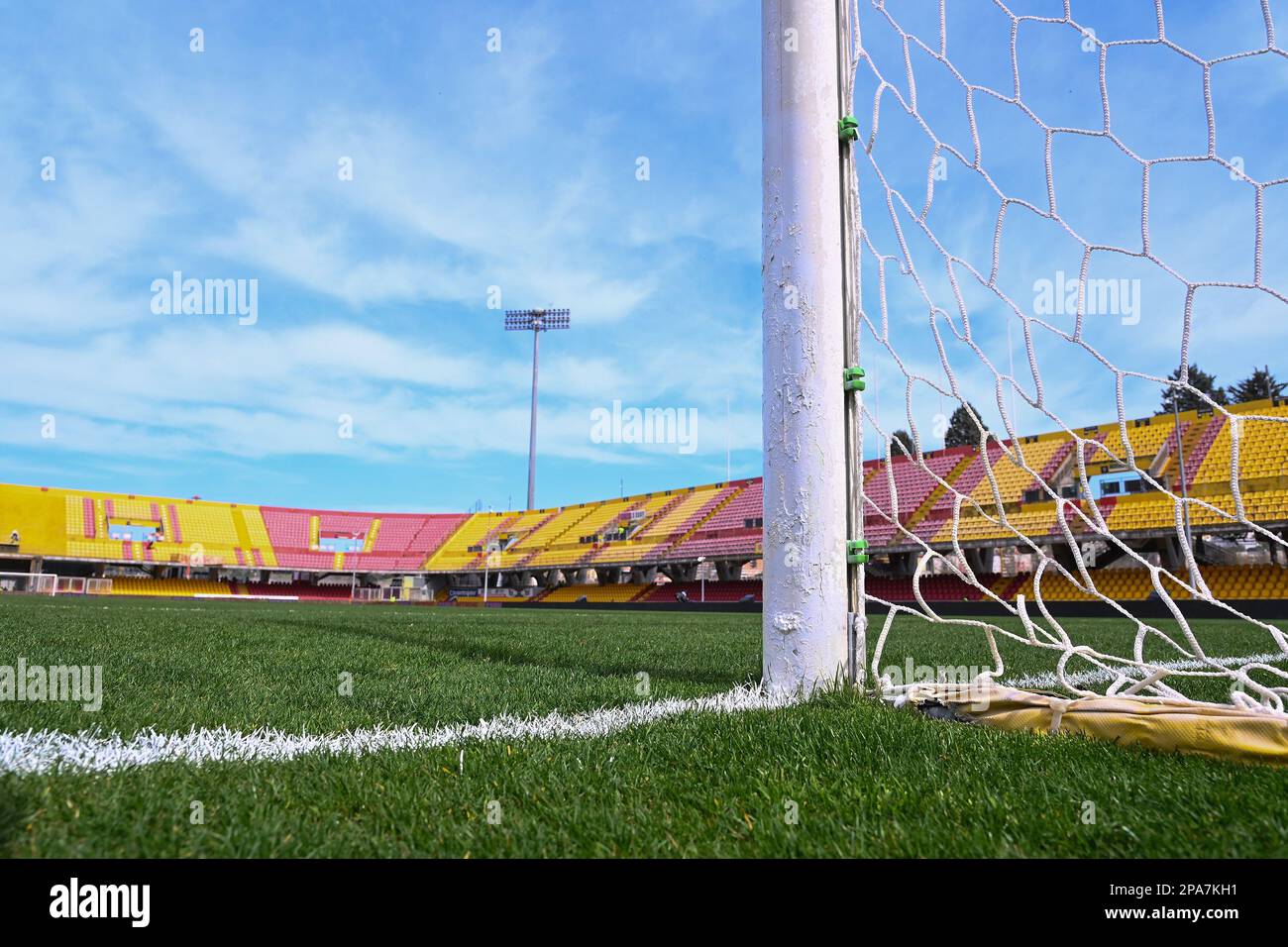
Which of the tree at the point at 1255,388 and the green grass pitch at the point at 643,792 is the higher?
the tree at the point at 1255,388

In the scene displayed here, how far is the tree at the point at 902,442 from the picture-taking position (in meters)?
3.36

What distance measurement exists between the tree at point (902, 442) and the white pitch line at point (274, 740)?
1.31m

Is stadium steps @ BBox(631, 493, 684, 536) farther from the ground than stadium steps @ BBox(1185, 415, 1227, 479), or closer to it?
closer to it

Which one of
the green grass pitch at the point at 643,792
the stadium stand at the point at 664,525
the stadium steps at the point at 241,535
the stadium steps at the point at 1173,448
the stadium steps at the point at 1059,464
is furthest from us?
the stadium steps at the point at 241,535

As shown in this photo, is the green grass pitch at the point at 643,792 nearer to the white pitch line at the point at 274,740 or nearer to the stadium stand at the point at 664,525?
the white pitch line at the point at 274,740

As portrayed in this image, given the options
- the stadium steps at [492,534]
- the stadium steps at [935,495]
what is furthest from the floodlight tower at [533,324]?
the stadium steps at [935,495]

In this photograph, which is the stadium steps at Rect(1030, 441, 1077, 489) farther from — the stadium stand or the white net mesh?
the white net mesh

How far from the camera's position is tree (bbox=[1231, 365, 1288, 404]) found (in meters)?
35.7

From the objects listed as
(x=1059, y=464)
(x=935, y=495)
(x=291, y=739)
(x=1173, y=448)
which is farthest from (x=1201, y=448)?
(x=291, y=739)

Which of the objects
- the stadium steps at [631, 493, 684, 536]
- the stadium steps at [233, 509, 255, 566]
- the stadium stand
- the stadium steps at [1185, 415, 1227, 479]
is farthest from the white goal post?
the stadium steps at [233, 509, 255, 566]

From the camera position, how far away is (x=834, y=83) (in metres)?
2.90

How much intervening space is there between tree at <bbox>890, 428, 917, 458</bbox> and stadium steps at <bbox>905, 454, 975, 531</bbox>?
2086 cm
